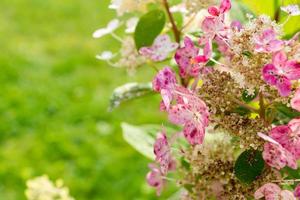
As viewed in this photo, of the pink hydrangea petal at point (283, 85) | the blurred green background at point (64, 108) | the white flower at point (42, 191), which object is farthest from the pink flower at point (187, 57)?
the blurred green background at point (64, 108)

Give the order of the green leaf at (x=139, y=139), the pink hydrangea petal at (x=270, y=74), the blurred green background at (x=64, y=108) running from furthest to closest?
the blurred green background at (x=64, y=108) < the green leaf at (x=139, y=139) < the pink hydrangea petal at (x=270, y=74)

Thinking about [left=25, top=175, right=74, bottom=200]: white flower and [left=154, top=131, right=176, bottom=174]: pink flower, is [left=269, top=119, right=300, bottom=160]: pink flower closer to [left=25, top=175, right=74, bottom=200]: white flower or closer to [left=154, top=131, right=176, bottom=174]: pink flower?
[left=154, top=131, right=176, bottom=174]: pink flower

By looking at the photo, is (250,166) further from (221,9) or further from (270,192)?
(221,9)

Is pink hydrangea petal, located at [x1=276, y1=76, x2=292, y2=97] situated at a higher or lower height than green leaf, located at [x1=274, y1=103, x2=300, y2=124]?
higher

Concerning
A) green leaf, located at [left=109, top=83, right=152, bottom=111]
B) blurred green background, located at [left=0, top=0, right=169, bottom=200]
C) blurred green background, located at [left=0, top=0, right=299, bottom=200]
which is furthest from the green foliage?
blurred green background, located at [left=0, top=0, right=169, bottom=200]

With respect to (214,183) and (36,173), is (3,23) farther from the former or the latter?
(214,183)

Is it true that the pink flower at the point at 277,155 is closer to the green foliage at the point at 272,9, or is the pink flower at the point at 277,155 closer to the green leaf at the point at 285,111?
the green leaf at the point at 285,111
